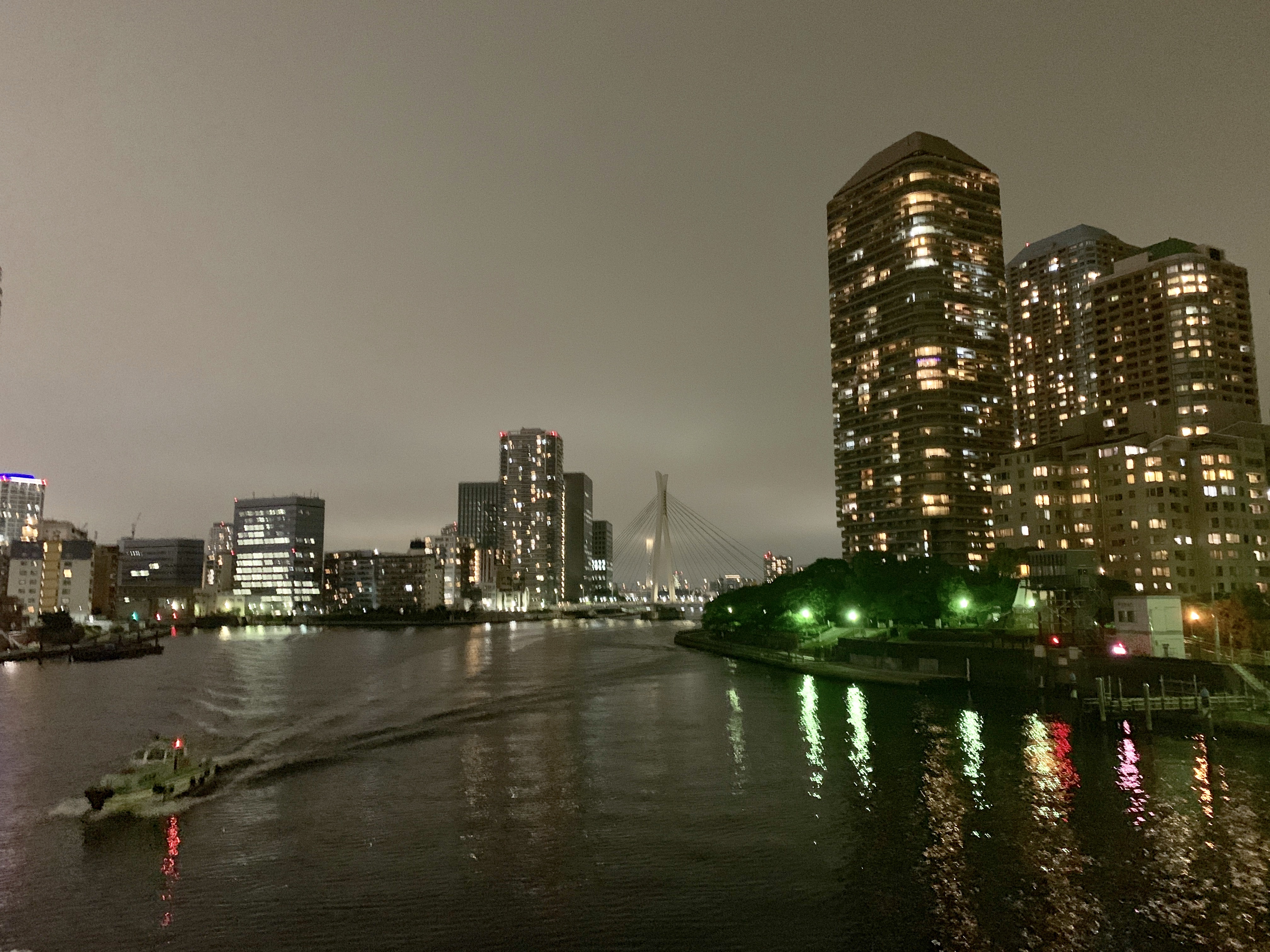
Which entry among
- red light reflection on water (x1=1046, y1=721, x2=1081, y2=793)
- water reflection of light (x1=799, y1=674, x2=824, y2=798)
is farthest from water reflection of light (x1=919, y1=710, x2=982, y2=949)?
red light reflection on water (x1=1046, y1=721, x2=1081, y2=793)

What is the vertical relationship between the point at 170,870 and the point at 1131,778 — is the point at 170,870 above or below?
above

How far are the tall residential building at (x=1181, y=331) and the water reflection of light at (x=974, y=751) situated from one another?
452ft

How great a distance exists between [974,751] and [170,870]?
35758 millimetres

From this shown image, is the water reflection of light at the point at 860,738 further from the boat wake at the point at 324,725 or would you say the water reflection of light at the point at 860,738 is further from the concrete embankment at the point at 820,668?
the boat wake at the point at 324,725

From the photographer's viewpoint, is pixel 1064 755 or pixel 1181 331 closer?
pixel 1064 755

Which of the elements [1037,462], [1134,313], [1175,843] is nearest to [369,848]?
[1175,843]

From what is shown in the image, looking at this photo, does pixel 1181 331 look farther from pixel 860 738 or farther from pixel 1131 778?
pixel 1131 778

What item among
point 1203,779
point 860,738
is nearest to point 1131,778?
point 1203,779

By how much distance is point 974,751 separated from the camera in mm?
42812

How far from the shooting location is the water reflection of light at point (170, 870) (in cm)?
2298

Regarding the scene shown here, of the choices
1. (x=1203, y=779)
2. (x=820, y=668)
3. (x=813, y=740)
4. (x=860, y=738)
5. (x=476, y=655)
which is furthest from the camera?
(x=476, y=655)

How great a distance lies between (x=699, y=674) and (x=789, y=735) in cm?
3740

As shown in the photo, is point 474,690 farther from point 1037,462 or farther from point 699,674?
point 1037,462

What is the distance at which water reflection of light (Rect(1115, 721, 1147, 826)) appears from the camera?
31.9m
